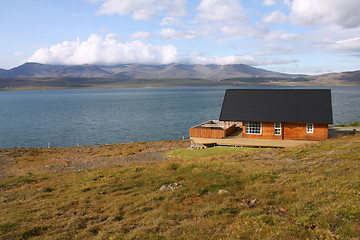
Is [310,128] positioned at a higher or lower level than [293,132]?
higher

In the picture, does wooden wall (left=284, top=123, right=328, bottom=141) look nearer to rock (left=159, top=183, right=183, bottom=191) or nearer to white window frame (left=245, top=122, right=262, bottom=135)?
white window frame (left=245, top=122, right=262, bottom=135)

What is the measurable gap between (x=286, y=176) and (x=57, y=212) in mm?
13992

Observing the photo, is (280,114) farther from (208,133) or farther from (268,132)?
(208,133)

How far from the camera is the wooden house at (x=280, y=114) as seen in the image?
35594 millimetres

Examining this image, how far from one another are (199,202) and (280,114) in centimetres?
2630

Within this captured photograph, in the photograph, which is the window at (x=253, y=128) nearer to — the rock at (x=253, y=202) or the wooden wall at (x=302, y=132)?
the wooden wall at (x=302, y=132)

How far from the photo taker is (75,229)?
12.3 metres

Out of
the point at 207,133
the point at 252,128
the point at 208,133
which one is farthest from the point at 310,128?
the point at 207,133

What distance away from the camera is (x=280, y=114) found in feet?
121

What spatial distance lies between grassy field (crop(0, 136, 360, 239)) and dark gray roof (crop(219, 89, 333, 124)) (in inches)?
515

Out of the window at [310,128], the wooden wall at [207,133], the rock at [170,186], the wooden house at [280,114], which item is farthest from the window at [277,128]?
the rock at [170,186]

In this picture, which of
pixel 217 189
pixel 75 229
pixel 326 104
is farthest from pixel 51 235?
pixel 326 104

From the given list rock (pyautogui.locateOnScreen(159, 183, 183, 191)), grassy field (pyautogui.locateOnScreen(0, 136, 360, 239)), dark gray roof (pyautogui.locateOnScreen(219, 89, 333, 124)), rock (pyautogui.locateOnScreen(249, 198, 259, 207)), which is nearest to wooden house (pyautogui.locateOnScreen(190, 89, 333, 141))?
dark gray roof (pyautogui.locateOnScreen(219, 89, 333, 124))

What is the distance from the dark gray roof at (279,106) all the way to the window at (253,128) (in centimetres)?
110
